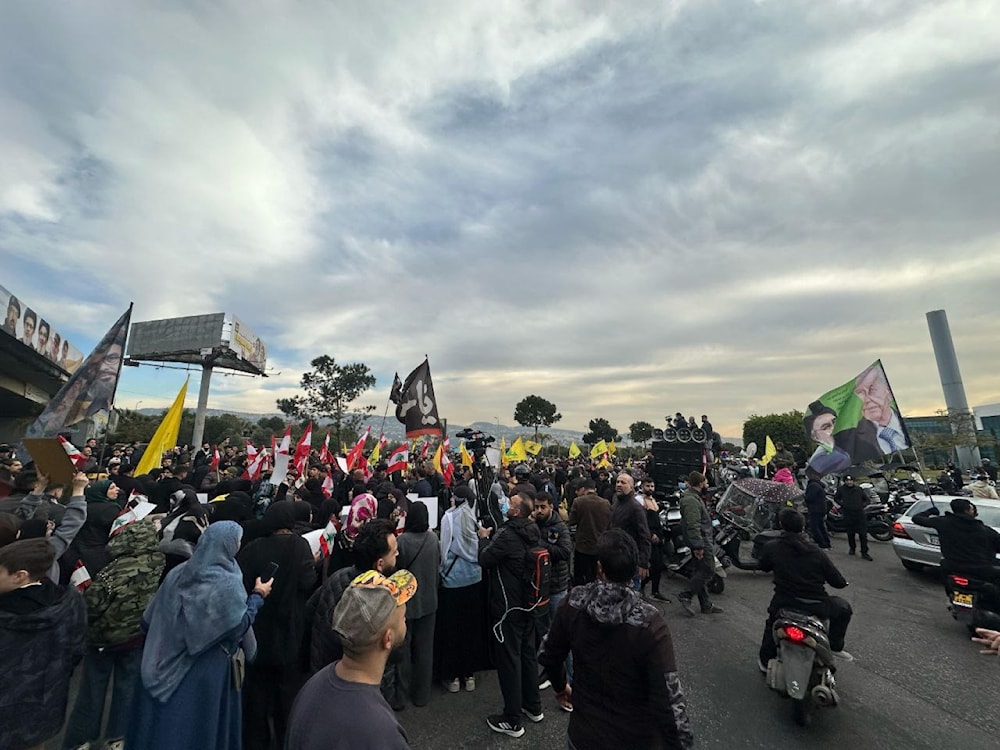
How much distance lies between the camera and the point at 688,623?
6.43 m

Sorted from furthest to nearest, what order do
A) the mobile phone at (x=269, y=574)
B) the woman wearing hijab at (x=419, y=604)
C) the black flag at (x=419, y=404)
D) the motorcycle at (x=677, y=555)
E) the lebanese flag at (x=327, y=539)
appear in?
the black flag at (x=419, y=404) → the motorcycle at (x=677, y=555) → the lebanese flag at (x=327, y=539) → the woman wearing hijab at (x=419, y=604) → the mobile phone at (x=269, y=574)

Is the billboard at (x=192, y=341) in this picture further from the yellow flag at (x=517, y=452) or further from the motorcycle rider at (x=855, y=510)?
the motorcycle rider at (x=855, y=510)

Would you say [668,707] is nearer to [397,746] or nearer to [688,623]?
[397,746]

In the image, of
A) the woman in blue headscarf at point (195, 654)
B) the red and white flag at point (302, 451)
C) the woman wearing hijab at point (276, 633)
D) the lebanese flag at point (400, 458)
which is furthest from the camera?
the lebanese flag at point (400, 458)

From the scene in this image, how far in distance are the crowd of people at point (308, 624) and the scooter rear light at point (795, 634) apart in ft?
1.32

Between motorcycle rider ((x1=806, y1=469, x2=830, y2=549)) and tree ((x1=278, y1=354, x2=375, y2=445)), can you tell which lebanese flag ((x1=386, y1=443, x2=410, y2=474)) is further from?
tree ((x1=278, y1=354, x2=375, y2=445))

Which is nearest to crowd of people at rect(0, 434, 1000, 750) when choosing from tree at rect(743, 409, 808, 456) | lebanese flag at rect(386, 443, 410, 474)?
lebanese flag at rect(386, 443, 410, 474)

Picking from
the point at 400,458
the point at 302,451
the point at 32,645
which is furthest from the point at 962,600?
the point at 302,451

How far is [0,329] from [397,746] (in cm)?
2577

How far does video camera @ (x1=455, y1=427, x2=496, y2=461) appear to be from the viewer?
8.70 metres

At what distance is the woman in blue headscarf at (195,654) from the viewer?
270 centimetres

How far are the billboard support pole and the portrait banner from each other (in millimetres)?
43959

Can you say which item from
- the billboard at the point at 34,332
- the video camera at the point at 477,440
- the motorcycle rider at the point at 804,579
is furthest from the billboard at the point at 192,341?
the motorcycle rider at the point at 804,579

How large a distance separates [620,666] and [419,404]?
1020 cm
